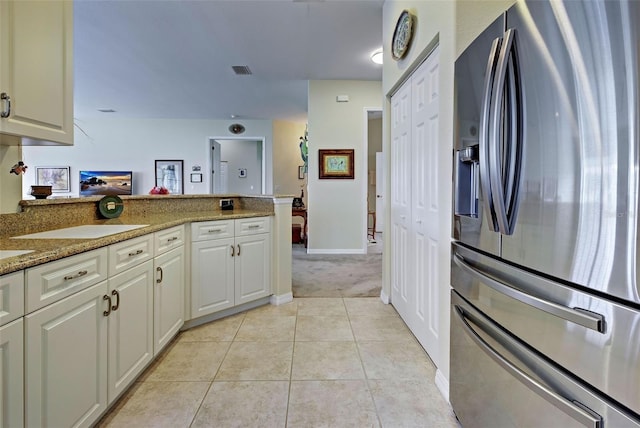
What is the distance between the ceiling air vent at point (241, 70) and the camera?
4.51 meters

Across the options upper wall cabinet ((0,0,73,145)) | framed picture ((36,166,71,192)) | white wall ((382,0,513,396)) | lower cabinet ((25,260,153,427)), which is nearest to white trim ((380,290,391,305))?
white wall ((382,0,513,396))

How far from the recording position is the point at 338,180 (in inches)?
207

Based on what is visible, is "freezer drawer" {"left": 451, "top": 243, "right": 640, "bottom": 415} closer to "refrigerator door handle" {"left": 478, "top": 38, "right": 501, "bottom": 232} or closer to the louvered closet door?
"refrigerator door handle" {"left": 478, "top": 38, "right": 501, "bottom": 232}

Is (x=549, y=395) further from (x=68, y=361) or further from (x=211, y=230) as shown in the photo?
(x=211, y=230)

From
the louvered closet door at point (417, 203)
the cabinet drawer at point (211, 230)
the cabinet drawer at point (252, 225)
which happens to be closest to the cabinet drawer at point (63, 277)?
the cabinet drawer at point (211, 230)

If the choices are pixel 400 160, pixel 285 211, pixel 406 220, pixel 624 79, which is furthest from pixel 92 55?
pixel 624 79

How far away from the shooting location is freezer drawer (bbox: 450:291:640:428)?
2.52ft

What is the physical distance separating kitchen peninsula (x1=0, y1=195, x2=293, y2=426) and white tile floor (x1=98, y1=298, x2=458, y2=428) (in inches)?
5.9

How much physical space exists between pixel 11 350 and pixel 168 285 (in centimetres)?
110

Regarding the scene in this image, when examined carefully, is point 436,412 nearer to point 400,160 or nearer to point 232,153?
point 400,160

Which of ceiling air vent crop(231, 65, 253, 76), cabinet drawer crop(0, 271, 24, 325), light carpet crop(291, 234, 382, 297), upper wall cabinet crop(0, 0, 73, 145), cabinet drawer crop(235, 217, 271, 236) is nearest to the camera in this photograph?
cabinet drawer crop(0, 271, 24, 325)

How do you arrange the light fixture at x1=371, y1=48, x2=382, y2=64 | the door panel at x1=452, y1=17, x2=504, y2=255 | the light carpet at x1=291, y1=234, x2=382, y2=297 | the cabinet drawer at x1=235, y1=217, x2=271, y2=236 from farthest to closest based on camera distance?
1. the light fixture at x1=371, y1=48, x2=382, y2=64
2. the light carpet at x1=291, y1=234, x2=382, y2=297
3. the cabinet drawer at x1=235, y1=217, x2=271, y2=236
4. the door panel at x1=452, y1=17, x2=504, y2=255

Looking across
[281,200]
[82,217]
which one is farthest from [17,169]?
[281,200]

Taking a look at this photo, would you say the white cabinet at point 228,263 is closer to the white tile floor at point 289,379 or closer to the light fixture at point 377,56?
the white tile floor at point 289,379
